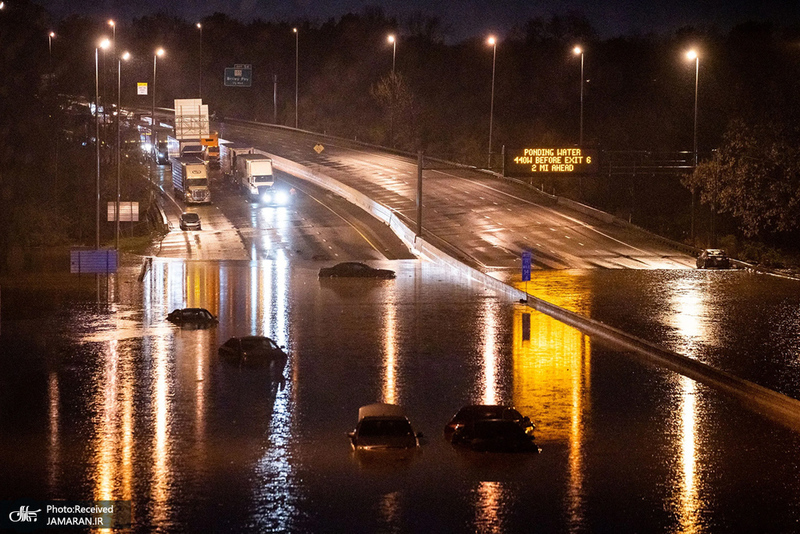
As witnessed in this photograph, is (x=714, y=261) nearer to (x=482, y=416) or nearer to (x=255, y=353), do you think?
(x=255, y=353)

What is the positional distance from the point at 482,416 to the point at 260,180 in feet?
185

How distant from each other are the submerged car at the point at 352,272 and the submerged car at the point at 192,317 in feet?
44.2

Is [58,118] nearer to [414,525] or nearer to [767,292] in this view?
[767,292]

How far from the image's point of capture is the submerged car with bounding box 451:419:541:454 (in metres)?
19.2

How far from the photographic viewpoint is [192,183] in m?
73.2

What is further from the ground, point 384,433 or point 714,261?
point 714,261

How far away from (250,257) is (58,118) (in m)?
31.6

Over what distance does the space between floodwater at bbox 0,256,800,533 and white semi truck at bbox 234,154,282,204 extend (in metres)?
32.6

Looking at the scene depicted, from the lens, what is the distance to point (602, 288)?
4406cm

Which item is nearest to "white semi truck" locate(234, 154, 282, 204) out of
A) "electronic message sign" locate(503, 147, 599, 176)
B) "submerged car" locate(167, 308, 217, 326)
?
"electronic message sign" locate(503, 147, 599, 176)

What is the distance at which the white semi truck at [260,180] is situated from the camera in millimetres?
73438

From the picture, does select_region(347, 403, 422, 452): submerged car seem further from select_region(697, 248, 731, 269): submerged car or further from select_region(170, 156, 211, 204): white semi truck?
select_region(170, 156, 211, 204): white semi truck

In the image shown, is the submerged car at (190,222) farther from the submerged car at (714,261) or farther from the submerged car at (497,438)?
the submerged car at (497,438)

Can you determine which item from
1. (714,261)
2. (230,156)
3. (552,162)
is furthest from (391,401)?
(230,156)
